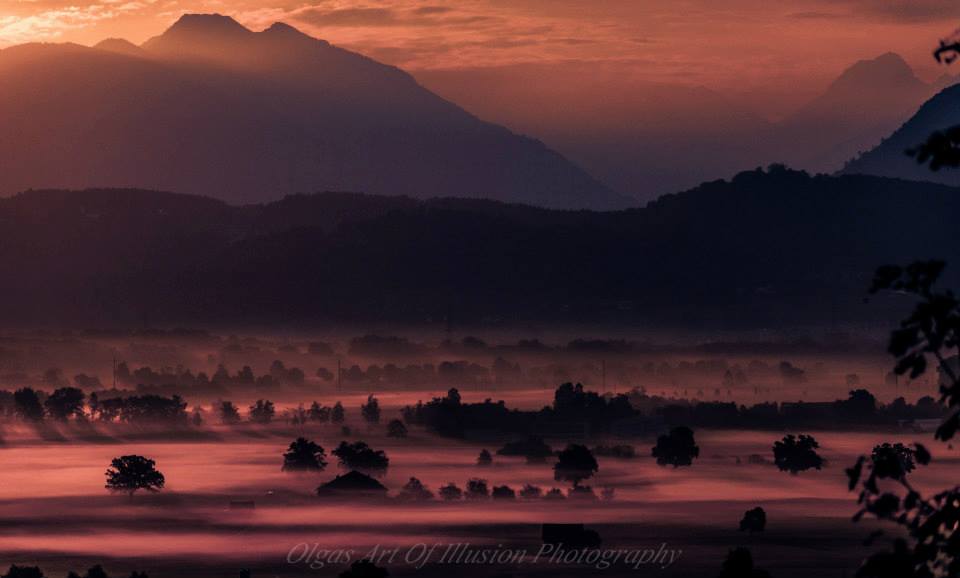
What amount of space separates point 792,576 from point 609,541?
767 inches

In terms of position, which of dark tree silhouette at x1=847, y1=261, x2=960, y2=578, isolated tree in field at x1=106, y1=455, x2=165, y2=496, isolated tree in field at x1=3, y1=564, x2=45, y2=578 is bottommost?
isolated tree in field at x1=3, y1=564, x2=45, y2=578

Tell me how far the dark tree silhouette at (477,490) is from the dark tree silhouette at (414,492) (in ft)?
11.9

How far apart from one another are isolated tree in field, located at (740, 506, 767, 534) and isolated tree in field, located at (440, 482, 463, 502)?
29257 mm

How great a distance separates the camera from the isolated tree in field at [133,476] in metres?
180

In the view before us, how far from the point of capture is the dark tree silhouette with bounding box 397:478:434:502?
180 m

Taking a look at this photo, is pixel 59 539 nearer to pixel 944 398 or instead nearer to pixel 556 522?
pixel 556 522

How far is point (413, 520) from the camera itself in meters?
158

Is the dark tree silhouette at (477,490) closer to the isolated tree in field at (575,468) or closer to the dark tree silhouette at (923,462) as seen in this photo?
the isolated tree in field at (575,468)

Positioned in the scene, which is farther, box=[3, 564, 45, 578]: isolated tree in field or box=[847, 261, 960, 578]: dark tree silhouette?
box=[3, 564, 45, 578]: isolated tree in field

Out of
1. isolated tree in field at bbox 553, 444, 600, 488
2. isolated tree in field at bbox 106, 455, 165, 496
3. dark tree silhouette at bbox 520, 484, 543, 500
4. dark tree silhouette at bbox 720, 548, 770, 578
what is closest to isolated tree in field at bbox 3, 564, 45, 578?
dark tree silhouette at bbox 720, 548, 770, 578

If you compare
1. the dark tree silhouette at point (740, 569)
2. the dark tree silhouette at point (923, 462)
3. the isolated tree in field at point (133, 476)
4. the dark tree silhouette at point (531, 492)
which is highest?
the dark tree silhouette at point (923, 462)

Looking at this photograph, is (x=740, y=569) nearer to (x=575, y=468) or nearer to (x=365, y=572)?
(x=365, y=572)

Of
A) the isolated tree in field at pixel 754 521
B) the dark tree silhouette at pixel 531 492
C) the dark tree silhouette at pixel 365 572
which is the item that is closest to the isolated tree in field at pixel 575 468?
the dark tree silhouette at pixel 531 492

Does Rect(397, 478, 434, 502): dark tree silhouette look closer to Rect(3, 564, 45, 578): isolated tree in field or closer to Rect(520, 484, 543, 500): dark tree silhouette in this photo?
Rect(520, 484, 543, 500): dark tree silhouette
